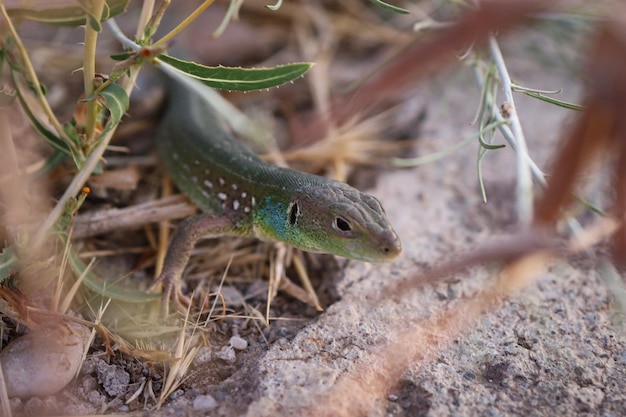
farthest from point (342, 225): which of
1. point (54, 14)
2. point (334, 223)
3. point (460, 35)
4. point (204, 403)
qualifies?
point (54, 14)

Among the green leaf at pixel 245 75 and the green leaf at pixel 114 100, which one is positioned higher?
the green leaf at pixel 245 75

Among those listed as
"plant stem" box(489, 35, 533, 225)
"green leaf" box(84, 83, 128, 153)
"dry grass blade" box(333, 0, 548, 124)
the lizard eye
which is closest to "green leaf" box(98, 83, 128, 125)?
"green leaf" box(84, 83, 128, 153)

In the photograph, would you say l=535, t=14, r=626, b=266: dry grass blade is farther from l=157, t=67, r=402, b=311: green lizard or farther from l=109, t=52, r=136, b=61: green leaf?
l=109, t=52, r=136, b=61: green leaf

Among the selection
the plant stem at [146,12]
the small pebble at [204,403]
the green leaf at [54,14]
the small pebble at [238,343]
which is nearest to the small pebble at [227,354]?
the small pebble at [238,343]

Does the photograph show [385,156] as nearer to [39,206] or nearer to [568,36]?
[568,36]

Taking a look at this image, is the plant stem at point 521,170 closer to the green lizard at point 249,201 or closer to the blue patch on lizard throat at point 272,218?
the green lizard at point 249,201

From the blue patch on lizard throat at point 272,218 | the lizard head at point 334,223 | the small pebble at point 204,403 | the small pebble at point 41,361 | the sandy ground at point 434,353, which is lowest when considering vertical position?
the small pebble at point 204,403

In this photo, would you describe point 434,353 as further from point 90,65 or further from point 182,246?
point 90,65
